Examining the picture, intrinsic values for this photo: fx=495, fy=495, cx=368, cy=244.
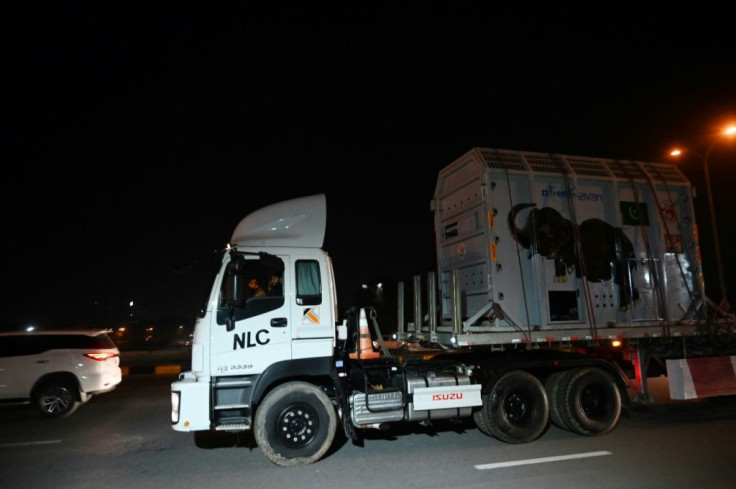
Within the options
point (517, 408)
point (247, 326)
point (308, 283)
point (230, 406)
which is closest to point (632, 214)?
point (517, 408)

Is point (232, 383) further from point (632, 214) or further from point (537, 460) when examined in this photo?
point (632, 214)

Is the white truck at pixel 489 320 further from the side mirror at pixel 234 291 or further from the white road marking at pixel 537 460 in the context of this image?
the white road marking at pixel 537 460

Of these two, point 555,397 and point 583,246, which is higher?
point 583,246

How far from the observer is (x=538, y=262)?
7.32 metres

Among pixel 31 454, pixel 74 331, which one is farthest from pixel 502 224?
pixel 74 331

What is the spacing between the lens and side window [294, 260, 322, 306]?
6.30 meters

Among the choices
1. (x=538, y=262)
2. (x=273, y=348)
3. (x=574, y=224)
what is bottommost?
(x=273, y=348)

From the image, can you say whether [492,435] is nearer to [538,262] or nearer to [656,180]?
[538,262]

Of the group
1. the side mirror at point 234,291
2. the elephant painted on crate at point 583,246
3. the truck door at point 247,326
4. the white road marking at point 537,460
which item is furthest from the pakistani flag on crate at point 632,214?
the side mirror at point 234,291

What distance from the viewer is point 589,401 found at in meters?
7.19

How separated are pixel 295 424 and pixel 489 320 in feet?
10.1

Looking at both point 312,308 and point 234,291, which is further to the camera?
point 312,308

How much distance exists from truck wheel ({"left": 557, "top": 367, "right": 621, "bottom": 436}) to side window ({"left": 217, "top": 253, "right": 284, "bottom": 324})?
4244mm

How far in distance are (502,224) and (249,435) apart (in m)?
4.91
